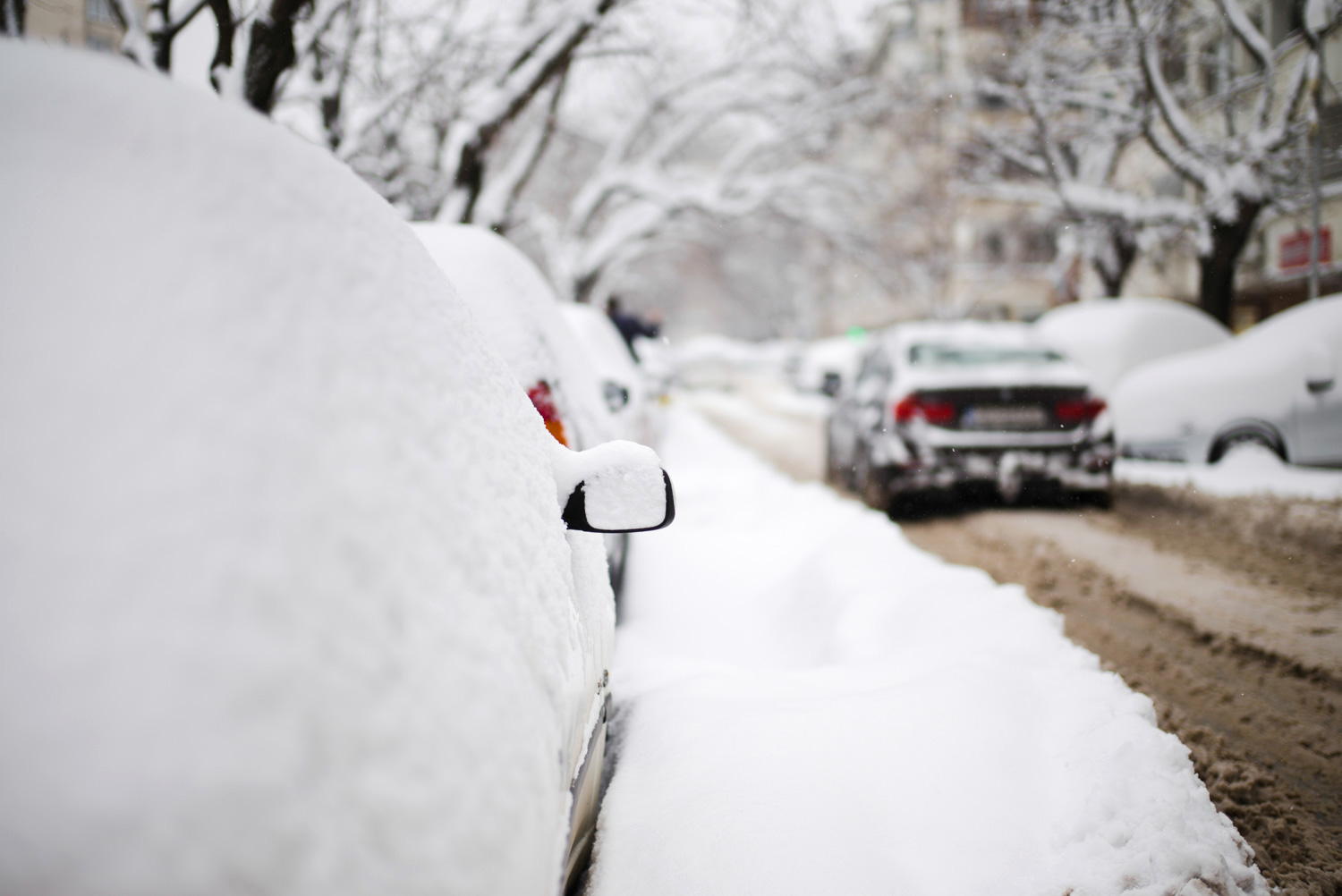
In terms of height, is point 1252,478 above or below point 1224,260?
below

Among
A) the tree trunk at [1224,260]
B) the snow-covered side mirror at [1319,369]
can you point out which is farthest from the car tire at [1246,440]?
the tree trunk at [1224,260]

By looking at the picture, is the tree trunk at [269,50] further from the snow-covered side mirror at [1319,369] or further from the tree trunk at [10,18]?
the snow-covered side mirror at [1319,369]

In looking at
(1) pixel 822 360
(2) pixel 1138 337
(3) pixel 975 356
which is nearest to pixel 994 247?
(1) pixel 822 360

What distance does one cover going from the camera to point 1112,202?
39.5 feet

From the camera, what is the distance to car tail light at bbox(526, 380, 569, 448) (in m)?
3.02

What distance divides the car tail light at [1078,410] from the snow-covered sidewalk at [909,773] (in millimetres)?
2862

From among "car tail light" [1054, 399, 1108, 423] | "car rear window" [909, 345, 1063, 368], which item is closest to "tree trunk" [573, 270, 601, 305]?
"car rear window" [909, 345, 1063, 368]

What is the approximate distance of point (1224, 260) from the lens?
11023mm

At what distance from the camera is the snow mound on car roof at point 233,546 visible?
68 centimetres

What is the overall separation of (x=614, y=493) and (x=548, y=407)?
1.59 metres

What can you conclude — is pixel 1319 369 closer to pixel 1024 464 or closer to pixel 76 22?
pixel 1024 464

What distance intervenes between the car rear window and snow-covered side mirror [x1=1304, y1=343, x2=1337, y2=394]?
1879 mm

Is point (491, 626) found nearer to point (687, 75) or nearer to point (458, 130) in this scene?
point (458, 130)

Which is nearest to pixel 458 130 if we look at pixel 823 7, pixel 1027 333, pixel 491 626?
pixel 823 7
